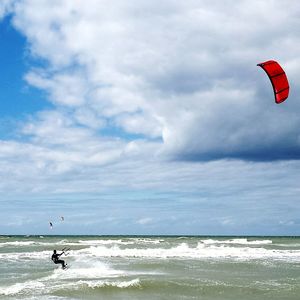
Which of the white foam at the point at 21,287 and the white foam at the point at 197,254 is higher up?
the white foam at the point at 197,254

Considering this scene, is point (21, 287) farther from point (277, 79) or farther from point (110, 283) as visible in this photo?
point (277, 79)

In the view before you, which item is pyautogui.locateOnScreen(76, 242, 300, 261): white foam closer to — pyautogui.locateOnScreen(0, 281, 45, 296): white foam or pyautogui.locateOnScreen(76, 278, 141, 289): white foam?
pyautogui.locateOnScreen(76, 278, 141, 289): white foam

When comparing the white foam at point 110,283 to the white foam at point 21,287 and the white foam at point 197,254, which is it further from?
the white foam at point 197,254

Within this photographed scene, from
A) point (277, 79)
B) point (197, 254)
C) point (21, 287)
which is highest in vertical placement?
point (277, 79)

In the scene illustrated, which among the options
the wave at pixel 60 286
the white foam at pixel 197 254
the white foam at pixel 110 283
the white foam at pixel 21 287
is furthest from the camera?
the white foam at pixel 197 254

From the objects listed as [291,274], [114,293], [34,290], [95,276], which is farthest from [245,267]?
[34,290]

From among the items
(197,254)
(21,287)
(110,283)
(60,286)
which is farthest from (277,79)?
(197,254)

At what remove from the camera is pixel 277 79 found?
43.5 feet

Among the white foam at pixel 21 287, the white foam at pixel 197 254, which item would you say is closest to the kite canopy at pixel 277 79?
the white foam at pixel 21 287

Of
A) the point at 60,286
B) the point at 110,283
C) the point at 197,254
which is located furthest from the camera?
the point at 197,254

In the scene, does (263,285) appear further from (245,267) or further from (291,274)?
(245,267)

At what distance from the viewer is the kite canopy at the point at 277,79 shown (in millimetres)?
12891

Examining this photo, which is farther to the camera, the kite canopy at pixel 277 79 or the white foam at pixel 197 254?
the white foam at pixel 197 254

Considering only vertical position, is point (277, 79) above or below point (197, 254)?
above
